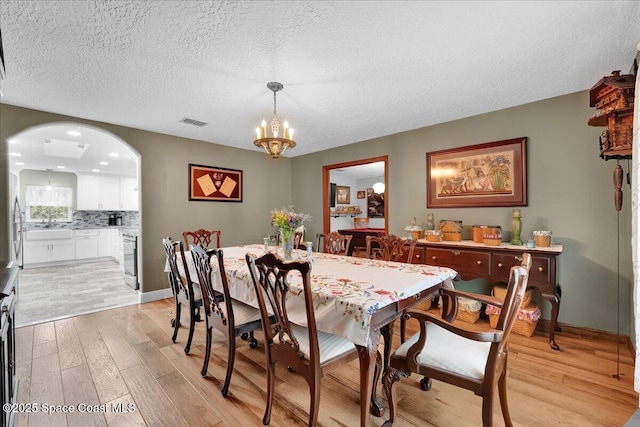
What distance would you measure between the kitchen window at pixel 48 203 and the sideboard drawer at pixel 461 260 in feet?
29.2

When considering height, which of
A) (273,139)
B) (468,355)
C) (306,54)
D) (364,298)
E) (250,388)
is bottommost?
(250,388)

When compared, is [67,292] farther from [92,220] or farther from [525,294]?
[525,294]

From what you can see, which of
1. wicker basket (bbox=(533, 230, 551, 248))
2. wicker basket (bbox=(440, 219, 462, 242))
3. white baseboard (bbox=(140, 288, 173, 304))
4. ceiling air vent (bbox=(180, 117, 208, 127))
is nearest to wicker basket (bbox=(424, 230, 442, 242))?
wicker basket (bbox=(440, 219, 462, 242))

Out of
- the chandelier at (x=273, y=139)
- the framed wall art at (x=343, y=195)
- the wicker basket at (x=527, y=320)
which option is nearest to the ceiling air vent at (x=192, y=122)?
the chandelier at (x=273, y=139)

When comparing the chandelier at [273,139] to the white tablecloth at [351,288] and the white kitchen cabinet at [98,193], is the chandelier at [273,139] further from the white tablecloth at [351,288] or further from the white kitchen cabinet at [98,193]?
the white kitchen cabinet at [98,193]

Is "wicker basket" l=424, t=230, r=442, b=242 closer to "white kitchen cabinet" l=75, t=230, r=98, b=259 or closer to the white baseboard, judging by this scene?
the white baseboard

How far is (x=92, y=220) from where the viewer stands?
7.78 meters

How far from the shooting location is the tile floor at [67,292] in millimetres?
3504

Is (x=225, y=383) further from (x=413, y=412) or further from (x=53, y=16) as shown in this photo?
(x=53, y=16)

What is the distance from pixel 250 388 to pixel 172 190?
326 centimetres

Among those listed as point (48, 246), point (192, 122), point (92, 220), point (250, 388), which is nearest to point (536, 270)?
point (250, 388)

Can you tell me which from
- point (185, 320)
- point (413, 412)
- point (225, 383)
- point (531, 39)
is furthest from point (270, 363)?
point (531, 39)

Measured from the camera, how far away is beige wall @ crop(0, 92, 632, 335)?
8.87ft

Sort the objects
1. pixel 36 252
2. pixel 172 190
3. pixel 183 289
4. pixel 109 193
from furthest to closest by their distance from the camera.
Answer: pixel 109 193
pixel 36 252
pixel 172 190
pixel 183 289
